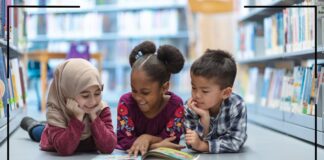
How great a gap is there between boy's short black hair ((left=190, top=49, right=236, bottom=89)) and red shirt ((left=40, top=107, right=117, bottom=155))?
0.47m

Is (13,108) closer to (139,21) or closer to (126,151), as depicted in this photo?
(126,151)

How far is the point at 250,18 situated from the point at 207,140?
8.32 ft

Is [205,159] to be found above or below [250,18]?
below

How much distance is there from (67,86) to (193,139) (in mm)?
603

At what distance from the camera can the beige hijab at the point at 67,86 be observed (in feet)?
6.27

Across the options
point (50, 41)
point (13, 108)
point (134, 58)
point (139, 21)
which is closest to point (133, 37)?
point (139, 21)

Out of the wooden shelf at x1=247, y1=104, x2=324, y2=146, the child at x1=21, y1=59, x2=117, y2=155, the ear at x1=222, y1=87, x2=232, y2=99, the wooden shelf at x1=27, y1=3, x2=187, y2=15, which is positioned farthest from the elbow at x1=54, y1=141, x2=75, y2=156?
the wooden shelf at x1=27, y1=3, x2=187, y2=15

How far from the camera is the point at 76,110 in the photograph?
1.89 metres

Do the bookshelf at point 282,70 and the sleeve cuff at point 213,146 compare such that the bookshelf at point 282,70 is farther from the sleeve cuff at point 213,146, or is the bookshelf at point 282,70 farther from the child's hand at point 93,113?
the child's hand at point 93,113

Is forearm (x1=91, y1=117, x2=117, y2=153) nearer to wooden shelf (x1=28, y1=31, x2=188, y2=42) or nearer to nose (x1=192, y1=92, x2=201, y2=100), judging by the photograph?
nose (x1=192, y1=92, x2=201, y2=100)

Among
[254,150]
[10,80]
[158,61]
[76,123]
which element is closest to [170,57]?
[158,61]

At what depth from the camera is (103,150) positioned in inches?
81.9

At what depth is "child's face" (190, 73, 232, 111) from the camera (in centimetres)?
210

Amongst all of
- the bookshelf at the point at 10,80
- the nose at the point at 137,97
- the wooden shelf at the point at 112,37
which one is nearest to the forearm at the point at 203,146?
the nose at the point at 137,97
